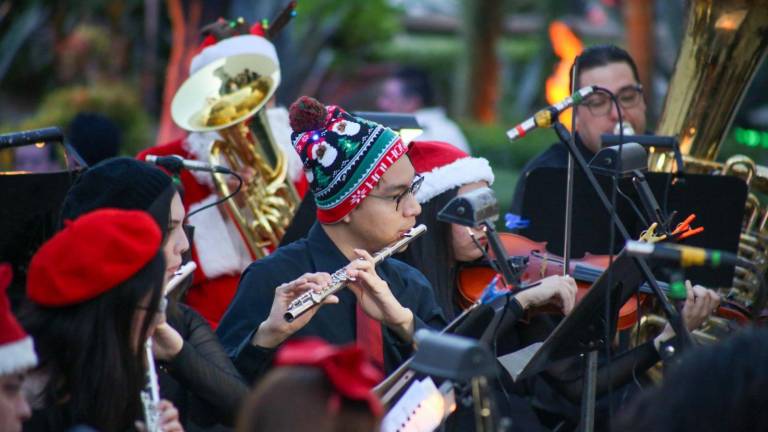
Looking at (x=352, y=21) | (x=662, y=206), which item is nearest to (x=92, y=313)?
(x=662, y=206)

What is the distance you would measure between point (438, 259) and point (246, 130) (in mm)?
1379

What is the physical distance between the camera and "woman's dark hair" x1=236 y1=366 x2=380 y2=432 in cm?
196

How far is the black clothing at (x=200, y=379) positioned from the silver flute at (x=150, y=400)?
1.19 feet

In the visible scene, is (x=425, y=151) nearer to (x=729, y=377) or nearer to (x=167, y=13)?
(x=729, y=377)

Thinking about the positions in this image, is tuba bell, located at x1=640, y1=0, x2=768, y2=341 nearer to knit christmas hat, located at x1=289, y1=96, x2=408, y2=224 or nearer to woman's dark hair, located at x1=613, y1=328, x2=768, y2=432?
knit christmas hat, located at x1=289, y1=96, x2=408, y2=224

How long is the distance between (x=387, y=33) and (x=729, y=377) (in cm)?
1603

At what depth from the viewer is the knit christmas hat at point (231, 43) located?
17.1 ft

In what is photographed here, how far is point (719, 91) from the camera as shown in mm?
5086

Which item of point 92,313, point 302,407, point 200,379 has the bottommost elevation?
point 200,379

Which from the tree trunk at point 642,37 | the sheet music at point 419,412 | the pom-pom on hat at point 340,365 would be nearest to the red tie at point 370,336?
the sheet music at point 419,412

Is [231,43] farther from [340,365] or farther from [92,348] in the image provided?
[340,365]

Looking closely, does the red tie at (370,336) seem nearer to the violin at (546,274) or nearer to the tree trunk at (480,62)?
the violin at (546,274)

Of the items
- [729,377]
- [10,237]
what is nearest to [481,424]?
[729,377]

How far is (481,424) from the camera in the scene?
95.5 inches
